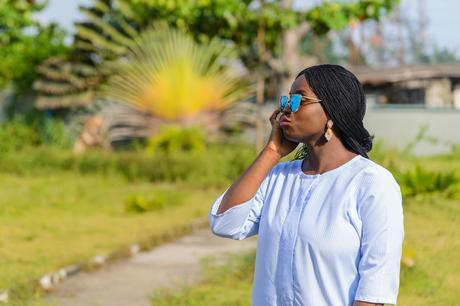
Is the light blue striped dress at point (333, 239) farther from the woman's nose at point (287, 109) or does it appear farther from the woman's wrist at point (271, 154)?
the woman's nose at point (287, 109)

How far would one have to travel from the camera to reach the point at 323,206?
305 centimetres

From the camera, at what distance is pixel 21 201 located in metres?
15.3

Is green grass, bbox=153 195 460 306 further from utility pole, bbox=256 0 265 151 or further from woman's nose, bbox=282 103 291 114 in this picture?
utility pole, bbox=256 0 265 151

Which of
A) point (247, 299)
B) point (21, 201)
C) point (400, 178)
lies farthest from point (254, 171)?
point (21, 201)


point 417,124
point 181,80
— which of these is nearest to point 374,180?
point 181,80

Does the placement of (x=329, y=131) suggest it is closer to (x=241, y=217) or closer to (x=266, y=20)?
(x=241, y=217)

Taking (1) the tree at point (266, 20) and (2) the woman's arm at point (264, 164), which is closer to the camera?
(2) the woman's arm at point (264, 164)

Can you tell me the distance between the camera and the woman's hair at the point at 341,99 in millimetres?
3104

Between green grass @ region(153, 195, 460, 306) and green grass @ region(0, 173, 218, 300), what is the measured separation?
1.48m

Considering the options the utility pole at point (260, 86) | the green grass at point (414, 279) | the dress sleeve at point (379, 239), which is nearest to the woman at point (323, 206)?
the dress sleeve at point (379, 239)

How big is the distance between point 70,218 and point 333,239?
1090cm

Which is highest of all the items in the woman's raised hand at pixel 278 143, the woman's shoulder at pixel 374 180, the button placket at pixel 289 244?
the woman's raised hand at pixel 278 143

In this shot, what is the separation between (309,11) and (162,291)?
1292cm

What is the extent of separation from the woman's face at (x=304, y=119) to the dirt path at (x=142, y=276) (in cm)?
483
